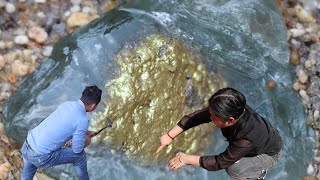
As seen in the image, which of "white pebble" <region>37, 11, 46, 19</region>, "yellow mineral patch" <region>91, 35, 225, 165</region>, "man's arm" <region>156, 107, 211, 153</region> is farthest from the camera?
"white pebble" <region>37, 11, 46, 19</region>

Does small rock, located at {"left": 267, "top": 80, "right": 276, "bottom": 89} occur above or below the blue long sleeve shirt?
below

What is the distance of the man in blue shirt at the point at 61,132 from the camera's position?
3789mm

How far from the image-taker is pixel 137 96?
4.68 metres

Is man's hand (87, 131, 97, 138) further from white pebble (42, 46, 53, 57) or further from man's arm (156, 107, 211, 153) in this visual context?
white pebble (42, 46, 53, 57)

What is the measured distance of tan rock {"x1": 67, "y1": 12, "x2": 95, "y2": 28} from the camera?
559cm

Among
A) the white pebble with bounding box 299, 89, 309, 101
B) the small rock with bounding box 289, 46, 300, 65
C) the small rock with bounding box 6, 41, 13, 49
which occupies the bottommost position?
the white pebble with bounding box 299, 89, 309, 101

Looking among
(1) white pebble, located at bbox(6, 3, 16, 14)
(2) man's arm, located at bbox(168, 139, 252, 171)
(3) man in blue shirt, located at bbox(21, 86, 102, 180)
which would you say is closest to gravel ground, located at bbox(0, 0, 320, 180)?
(1) white pebble, located at bbox(6, 3, 16, 14)

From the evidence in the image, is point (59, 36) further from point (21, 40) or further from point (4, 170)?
point (4, 170)

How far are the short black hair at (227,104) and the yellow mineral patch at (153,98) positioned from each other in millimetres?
1444

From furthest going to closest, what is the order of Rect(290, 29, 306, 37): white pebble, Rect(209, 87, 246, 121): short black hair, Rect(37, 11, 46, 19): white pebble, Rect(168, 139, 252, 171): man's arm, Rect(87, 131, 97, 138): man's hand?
Rect(290, 29, 306, 37): white pebble, Rect(37, 11, 46, 19): white pebble, Rect(87, 131, 97, 138): man's hand, Rect(168, 139, 252, 171): man's arm, Rect(209, 87, 246, 121): short black hair

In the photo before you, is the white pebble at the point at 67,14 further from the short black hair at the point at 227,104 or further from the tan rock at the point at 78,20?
the short black hair at the point at 227,104

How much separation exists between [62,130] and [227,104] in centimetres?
129

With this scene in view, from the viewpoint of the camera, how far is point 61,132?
150 inches

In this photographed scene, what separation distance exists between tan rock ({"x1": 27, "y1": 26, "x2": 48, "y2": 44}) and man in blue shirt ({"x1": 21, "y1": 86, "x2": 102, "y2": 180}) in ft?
5.86
